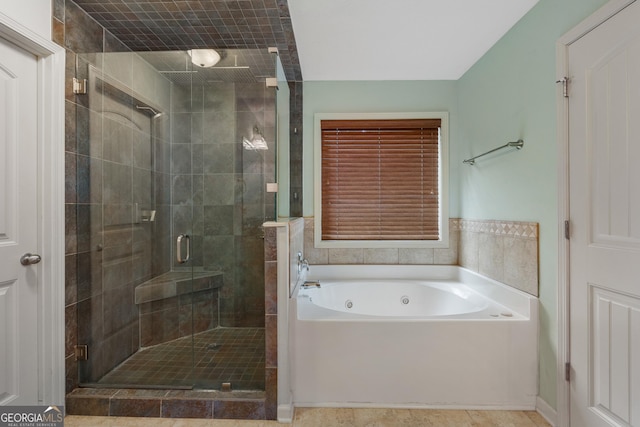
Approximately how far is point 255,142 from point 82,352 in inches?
66.1

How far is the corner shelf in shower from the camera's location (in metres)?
2.11

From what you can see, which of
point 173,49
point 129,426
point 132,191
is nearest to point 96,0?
point 173,49

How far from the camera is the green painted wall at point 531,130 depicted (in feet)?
5.46

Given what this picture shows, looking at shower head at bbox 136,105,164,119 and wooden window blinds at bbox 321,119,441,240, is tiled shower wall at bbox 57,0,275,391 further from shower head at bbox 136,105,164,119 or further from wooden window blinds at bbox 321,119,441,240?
wooden window blinds at bbox 321,119,441,240

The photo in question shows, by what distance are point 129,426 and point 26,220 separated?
1166 millimetres

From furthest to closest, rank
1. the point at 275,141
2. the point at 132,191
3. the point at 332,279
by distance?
1. the point at 332,279
2. the point at 275,141
3. the point at 132,191

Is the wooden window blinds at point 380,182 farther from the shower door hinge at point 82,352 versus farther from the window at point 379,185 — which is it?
the shower door hinge at point 82,352

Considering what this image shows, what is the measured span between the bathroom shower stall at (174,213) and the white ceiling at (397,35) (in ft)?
1.28

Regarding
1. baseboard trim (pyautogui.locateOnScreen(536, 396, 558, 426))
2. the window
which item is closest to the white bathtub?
baseboard trim (pyautogui.locateOnScreen(536, 396, 558, 426))

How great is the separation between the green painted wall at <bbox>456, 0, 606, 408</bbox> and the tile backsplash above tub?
0.22 feet

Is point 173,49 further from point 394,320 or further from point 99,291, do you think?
point 394,320

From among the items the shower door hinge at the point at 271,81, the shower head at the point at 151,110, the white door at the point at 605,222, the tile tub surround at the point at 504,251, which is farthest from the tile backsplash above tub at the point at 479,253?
the shower head at the point at 151,110

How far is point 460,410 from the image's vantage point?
177 cm

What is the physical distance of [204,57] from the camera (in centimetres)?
217
